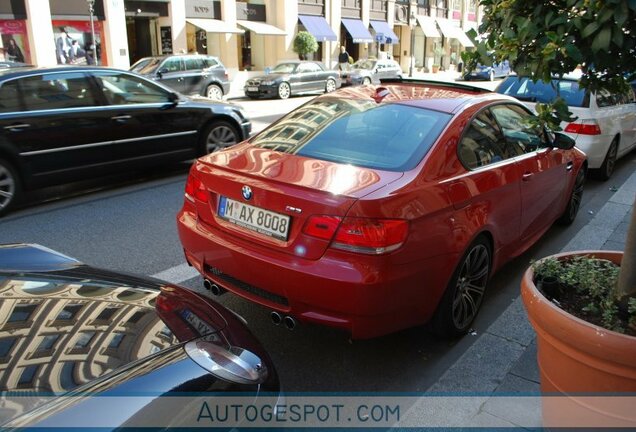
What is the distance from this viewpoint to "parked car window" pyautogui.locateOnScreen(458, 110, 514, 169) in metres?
3.58

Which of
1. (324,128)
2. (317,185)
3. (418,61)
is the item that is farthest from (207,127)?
(418,61)

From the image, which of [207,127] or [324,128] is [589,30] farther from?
[207,127]

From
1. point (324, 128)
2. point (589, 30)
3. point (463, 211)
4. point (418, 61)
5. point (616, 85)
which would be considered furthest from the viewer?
point (418, 61)

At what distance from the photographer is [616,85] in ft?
8.52

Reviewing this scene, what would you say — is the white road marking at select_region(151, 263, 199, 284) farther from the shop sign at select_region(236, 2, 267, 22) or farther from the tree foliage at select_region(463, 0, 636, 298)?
the shop sign at select_region(236, 2, 267, 22)

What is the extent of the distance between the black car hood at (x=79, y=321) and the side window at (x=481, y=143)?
6.55ft

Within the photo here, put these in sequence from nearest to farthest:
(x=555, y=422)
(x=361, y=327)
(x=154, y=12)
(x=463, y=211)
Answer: (x=555, y=422)
(x=361, y=327)
(x=463, y=211)
(x=154, y=12)

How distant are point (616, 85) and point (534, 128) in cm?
42

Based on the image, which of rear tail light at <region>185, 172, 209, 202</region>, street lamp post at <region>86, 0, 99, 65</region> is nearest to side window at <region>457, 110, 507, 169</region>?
rear tail light at <region>185, 172, 209, 202</region>

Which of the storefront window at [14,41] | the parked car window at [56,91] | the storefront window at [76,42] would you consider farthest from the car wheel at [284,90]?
the parked car window at [56,91]

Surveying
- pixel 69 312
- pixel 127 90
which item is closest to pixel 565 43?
pixel 69 312

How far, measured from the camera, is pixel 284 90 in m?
21.0

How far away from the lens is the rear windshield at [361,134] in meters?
3.38

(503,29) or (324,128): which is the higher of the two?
(503,29)
